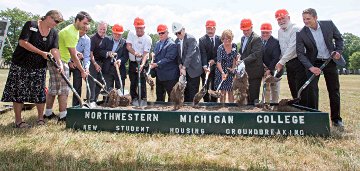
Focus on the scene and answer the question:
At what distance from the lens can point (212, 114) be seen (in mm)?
4961

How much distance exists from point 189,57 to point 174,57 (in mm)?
383

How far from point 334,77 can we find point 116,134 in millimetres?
3997

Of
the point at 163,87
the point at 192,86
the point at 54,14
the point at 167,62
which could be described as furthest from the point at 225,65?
the point at 54,14

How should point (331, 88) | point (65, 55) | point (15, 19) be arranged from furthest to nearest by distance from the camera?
point (15, 19) → point (65, 55) → point (331, 88)

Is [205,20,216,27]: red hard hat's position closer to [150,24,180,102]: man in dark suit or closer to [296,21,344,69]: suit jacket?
[150,24,180,102]: man in dark suit

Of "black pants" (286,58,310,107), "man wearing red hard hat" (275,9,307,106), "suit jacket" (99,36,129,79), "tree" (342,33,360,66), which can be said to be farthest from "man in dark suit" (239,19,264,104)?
"tree" (342,33,360,66)

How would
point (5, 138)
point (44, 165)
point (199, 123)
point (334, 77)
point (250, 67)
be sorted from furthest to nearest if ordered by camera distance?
point (250, 67) → point (334, 77) → point (199, 123) → point (5, 138) → point (44, 165)

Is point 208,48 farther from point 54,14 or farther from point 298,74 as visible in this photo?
point 54,14

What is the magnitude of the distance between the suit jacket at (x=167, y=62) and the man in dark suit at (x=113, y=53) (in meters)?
0.94

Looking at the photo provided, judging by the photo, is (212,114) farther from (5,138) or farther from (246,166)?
(5,138)

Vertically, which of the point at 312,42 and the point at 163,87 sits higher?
the point at 312,42

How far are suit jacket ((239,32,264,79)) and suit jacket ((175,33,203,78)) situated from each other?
0.99m

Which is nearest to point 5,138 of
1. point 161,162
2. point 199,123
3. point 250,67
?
point 161,162

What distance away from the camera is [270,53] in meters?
7.08
